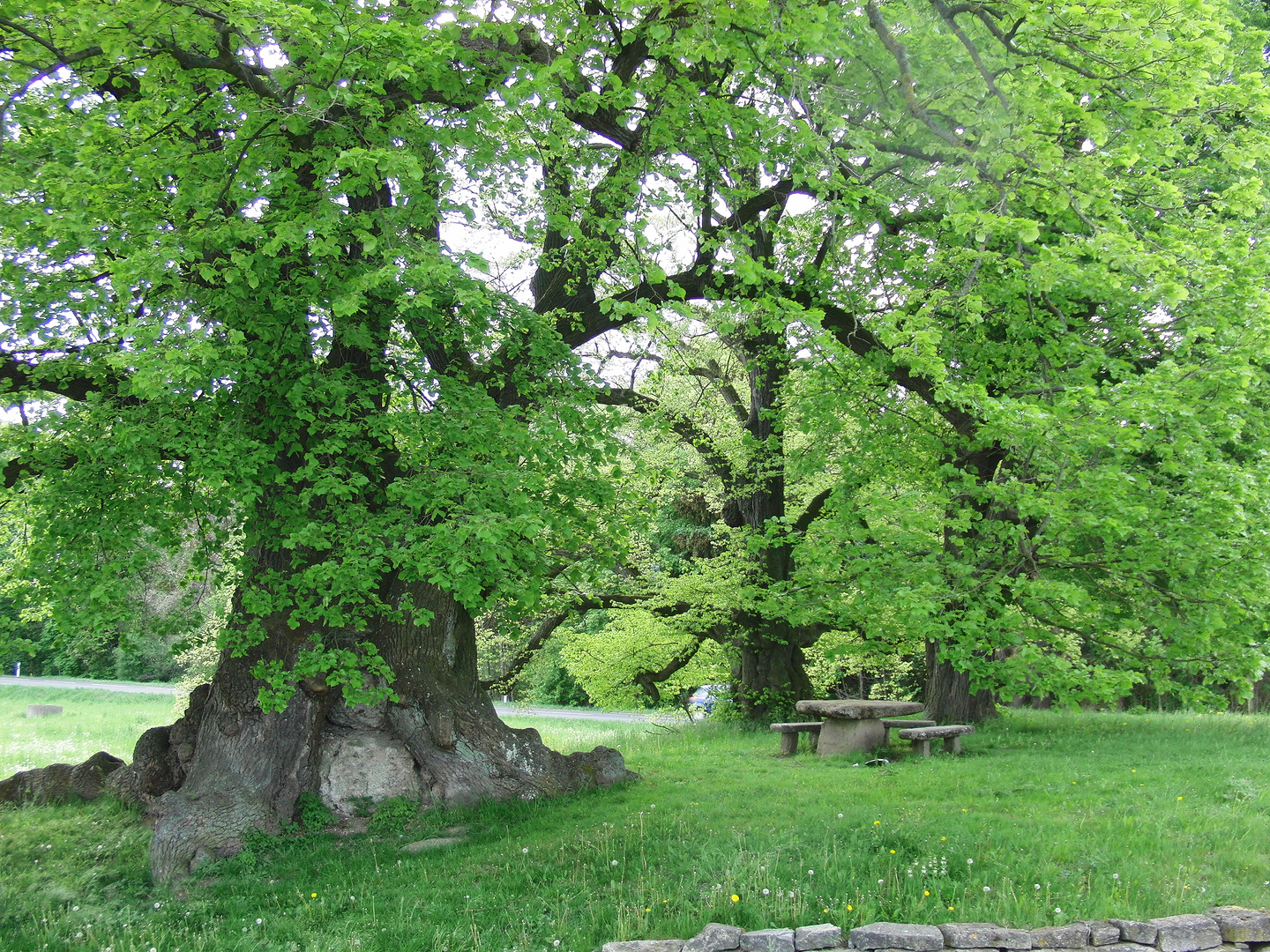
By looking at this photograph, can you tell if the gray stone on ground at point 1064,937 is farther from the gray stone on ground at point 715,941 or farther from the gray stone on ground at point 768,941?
the gray stone on ground at point 715,941

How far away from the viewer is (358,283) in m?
6.62

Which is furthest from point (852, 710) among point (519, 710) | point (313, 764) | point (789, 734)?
point (519, 710)

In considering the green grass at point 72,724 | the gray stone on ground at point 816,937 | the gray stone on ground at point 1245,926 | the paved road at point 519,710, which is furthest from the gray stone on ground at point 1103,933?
the paved road at point 519,710

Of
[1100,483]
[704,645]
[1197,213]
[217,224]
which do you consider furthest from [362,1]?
[704,645]

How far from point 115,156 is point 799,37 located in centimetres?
513

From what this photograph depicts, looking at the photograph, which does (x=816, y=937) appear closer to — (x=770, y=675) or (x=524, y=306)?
(x=524, y=306)

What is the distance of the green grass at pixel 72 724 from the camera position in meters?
14.7

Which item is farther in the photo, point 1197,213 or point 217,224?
point 1197,213

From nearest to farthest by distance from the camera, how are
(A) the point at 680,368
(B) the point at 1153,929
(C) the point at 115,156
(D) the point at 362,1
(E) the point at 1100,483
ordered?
(B) the point at 1153,929, (C) the point at 115,156, (E) the point at 1100,483, (D) the point at 362,1, (A) the point at 680,368

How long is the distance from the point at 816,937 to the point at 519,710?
2314 centimetres

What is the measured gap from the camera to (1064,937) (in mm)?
5738

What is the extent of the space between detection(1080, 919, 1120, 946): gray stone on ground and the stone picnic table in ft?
22.4

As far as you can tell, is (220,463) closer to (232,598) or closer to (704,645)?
(232,598)

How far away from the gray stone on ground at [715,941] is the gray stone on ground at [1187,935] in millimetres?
2617
